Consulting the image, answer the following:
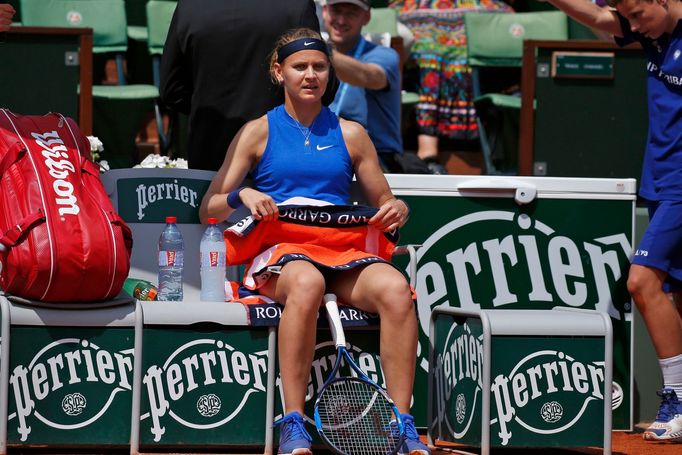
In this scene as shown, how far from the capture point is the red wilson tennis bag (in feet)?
12.9

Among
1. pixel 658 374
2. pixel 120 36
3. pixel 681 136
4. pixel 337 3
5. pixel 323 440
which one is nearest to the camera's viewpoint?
pixel 323 440

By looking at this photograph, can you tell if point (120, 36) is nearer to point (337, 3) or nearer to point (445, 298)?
point (337, 3)

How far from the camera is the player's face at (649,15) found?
4.84 m

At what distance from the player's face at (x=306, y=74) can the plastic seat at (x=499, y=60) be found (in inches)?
142

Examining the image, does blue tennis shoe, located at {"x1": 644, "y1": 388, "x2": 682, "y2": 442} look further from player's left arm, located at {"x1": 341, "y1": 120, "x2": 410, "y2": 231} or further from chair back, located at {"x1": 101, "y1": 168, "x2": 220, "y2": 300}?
chair back, located at {"x1": 101, "y1": 168, "x2": 220, "y2": 300}

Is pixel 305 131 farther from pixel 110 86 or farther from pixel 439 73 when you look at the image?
pixel 439 73

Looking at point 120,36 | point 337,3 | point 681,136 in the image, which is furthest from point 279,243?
point 120,36

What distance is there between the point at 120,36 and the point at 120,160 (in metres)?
1.17

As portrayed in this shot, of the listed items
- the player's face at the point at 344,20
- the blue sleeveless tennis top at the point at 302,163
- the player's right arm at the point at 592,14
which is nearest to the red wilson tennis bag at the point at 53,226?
the blue sleeveless tennis top at the point at 302,163

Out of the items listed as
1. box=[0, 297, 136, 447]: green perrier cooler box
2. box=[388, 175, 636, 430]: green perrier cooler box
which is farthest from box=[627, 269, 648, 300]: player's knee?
box=[0, 297, 136, 447]: green perrier cooler box

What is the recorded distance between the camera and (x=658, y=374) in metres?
5.30

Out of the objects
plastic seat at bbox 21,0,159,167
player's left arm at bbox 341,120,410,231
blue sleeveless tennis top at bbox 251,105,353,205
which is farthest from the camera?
plastic seat at bbox 21,0,159,167

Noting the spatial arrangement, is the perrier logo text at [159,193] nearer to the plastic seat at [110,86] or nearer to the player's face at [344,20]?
the player's face at [344,20]

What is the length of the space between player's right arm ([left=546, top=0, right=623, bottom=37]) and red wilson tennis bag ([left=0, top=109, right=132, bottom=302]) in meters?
2.01
